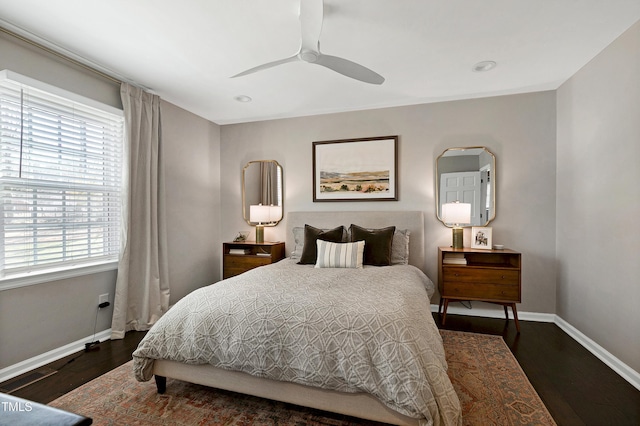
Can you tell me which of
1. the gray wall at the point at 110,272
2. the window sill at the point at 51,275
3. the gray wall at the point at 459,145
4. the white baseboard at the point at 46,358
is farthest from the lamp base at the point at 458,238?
the white baseboard at the point at 46,358

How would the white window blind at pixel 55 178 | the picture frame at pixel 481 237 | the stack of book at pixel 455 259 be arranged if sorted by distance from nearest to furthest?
the white window blind at pixel 55 178
the stack of book at pixel 455 259
the picture frame at pixel 481 237

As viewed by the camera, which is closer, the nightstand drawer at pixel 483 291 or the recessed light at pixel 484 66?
the recessed light at pixel 484 66

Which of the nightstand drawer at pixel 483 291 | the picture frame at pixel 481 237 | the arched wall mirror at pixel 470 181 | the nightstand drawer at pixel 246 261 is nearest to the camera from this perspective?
the nightstand drawer at pixel 483 291

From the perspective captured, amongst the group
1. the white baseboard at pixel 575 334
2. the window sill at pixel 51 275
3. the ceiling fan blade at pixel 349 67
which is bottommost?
the white baseboard at pixel 575 334

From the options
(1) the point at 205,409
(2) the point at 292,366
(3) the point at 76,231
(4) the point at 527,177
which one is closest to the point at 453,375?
(2) the point at 292,366

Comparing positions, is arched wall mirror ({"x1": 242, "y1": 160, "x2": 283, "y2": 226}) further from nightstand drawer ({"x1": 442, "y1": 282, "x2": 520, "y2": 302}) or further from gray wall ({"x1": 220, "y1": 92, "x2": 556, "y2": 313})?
nightstand drawer ({"x1": 442, "y1": 282, "x2": 520, "y2": 302})

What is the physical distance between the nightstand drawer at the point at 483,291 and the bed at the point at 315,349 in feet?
3.85

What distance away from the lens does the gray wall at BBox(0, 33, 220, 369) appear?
2.34m

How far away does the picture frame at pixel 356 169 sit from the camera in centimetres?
391

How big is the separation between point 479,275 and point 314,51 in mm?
2713

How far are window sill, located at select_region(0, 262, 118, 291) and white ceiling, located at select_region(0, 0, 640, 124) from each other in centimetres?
187

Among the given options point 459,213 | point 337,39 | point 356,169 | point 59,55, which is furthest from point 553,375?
point 59,55

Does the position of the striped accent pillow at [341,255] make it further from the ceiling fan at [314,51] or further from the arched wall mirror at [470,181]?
the ceiling fan at [314,51]

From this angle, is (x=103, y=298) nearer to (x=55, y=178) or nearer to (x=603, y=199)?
A: (x=55, y=178)
